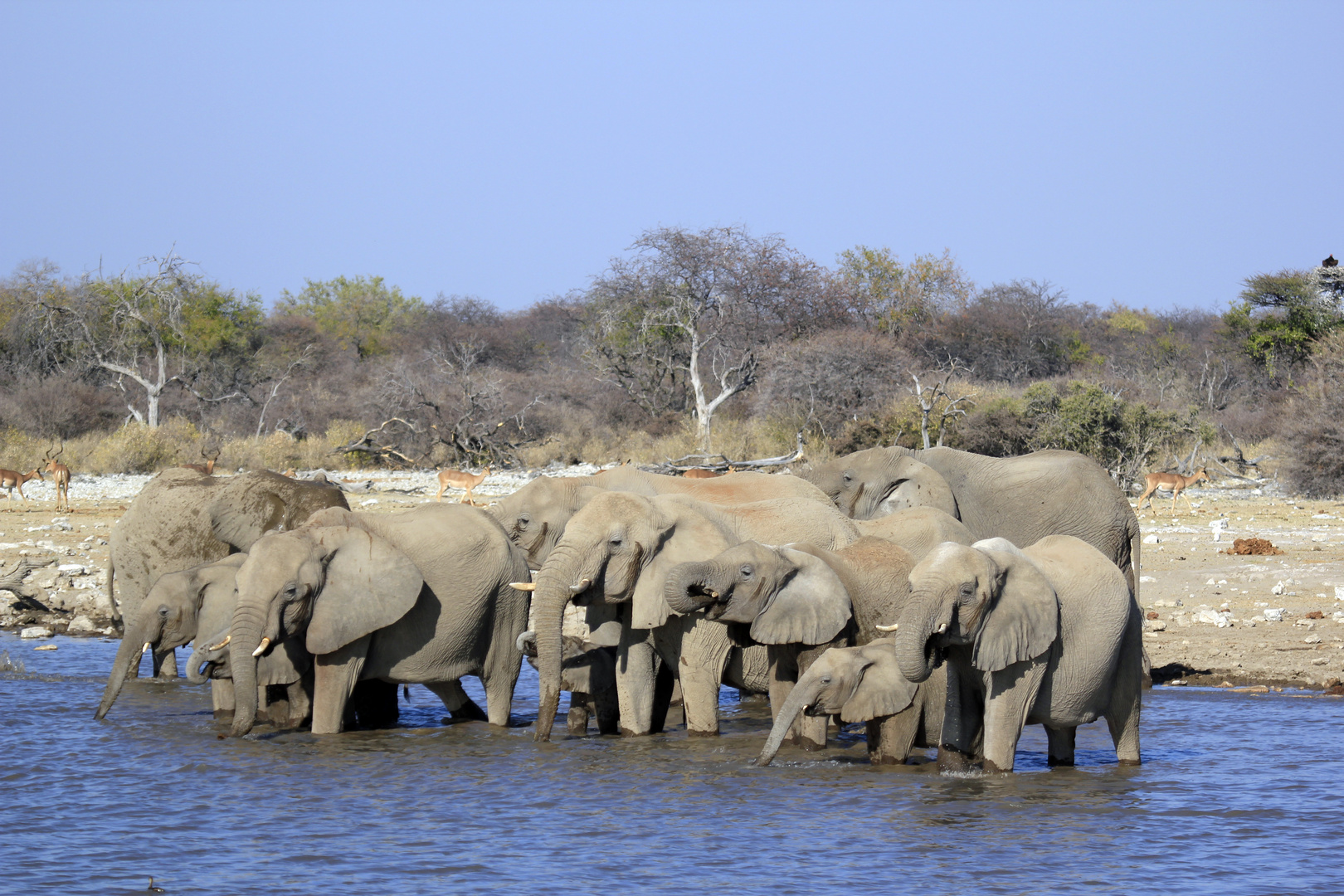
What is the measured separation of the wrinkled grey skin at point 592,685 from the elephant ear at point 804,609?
5.88ft

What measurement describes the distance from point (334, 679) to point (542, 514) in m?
2.01

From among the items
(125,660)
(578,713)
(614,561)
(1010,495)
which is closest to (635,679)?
(578,713)

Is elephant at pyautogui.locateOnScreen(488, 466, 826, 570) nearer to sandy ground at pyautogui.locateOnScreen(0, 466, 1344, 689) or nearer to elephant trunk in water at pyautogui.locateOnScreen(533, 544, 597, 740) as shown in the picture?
elephant trunk in water at pyautogui.locateOnScreen(533, 544, 597, 740)

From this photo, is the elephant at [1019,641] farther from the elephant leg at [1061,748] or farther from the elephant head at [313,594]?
the elephant head at [313,594]

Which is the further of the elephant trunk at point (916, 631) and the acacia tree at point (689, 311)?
the acacia tree at point (689, 311)

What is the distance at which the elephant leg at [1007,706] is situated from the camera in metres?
7.00

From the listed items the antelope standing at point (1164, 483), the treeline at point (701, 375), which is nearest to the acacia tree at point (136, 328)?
the treeline at point (701, 375)

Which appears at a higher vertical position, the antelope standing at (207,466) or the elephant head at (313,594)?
the antelope standing at (207,466)

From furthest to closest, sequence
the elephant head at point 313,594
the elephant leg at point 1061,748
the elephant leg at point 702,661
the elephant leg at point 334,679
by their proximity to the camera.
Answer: the elephant leg at point 334,679, the elephant leg at point 702,661, the elephant head at point 313,594, the elephant leg at point 1061,748

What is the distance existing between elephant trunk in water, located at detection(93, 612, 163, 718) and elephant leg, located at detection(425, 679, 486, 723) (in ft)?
5.98

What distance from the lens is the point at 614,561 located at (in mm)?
8227

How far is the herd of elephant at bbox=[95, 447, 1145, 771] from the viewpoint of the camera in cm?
709

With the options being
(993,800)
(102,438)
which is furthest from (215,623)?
(102,438)

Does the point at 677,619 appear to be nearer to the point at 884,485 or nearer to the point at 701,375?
the point at 884,485
